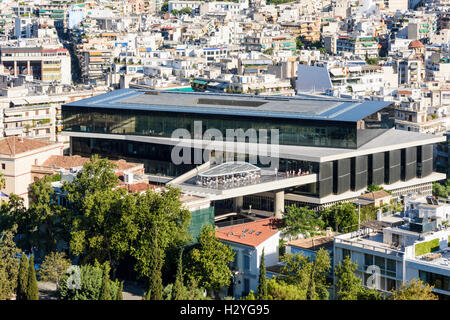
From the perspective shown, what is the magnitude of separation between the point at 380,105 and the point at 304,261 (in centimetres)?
2132

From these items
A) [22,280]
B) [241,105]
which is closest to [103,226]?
[22,280]

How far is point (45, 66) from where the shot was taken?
109 meters

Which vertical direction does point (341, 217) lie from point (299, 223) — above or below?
below

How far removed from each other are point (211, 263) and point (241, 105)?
65.7 ft

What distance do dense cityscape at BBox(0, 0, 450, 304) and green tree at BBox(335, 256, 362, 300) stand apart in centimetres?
5

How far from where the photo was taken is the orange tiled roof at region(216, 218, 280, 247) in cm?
4296

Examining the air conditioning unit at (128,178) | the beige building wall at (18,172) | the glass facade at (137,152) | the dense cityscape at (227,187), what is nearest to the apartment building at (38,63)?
the dense cityscape at (227,187)

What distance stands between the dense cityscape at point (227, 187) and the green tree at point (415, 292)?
12 centimetres

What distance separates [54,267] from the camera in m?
42.8

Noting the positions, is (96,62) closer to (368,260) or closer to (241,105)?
(241,105)

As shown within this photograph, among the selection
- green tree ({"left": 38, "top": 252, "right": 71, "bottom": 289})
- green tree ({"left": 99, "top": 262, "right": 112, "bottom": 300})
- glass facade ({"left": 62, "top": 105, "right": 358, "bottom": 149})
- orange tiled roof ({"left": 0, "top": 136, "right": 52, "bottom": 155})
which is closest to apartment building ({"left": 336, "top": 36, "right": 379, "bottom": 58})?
glass facade ({"left": 62, "top": 105, "right": 358, "bottom": 149})

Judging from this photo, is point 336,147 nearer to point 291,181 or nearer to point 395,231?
point 291,181
